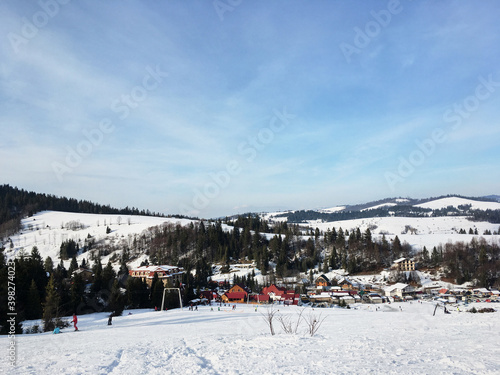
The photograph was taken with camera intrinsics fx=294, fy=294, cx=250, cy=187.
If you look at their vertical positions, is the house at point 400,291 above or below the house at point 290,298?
below

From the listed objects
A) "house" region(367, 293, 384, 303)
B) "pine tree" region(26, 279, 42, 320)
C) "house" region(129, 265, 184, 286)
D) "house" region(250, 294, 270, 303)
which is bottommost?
"house" region(367, 293, 384, 303)

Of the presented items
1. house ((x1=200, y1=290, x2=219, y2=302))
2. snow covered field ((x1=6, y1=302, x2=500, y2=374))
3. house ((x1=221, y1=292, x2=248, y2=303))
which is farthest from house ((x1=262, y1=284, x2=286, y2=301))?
snow covered field ((x1=6, y1=302, x2=500, y2=374))

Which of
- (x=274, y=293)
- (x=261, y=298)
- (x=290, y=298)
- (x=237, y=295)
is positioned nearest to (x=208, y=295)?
(x=237, y=295)

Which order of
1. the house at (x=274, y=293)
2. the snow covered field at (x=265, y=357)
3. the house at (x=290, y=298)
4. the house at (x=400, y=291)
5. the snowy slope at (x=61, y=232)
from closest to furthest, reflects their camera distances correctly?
the snow covered field at (x=265, y=357), the house at (x=290, y=298), the house at (x=274, y=293), the house at (x=400, y=291), the snowy slope at (x=61, y=232)

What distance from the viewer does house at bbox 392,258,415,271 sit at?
85700 millimetres

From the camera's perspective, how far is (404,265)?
86.6 meters

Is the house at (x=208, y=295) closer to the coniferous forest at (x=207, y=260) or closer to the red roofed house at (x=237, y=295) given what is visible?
the coniferous forest at (x=207, y=260)

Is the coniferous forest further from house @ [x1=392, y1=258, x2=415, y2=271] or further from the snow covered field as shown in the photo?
the snow covered field

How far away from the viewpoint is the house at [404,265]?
85700mm

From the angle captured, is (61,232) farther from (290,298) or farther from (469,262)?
(469,262)

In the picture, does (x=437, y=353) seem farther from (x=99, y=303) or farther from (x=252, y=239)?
(x=252, y=239)

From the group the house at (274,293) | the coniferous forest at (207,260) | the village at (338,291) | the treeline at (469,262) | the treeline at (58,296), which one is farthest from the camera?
the treeline at (469,262)

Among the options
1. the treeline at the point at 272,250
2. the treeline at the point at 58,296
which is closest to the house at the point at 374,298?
the treeline at the point at 272,250

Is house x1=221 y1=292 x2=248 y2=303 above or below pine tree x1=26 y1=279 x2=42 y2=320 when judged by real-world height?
below
